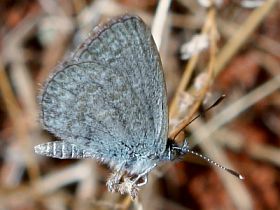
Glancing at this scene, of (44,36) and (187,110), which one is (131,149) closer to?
(187,110)

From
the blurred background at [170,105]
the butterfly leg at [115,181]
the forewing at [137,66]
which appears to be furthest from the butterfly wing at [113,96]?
the blurred background at [170,105]

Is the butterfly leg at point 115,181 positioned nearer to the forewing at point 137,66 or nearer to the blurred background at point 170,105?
the forewing at point 137,66

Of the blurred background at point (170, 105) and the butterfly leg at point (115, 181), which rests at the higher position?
the butterfly leg at point (115, 181)

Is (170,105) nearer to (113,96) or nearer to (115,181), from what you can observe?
(113,96)

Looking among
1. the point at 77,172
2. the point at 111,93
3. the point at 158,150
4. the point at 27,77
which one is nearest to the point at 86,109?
the point at 111,93

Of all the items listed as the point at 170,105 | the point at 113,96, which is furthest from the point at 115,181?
the point at 170,105

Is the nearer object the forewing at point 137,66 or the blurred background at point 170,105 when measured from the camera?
the forewing at point 137,66

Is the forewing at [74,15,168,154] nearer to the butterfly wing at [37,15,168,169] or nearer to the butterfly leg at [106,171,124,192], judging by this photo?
the butterfly wing at [37,15,168,169]
